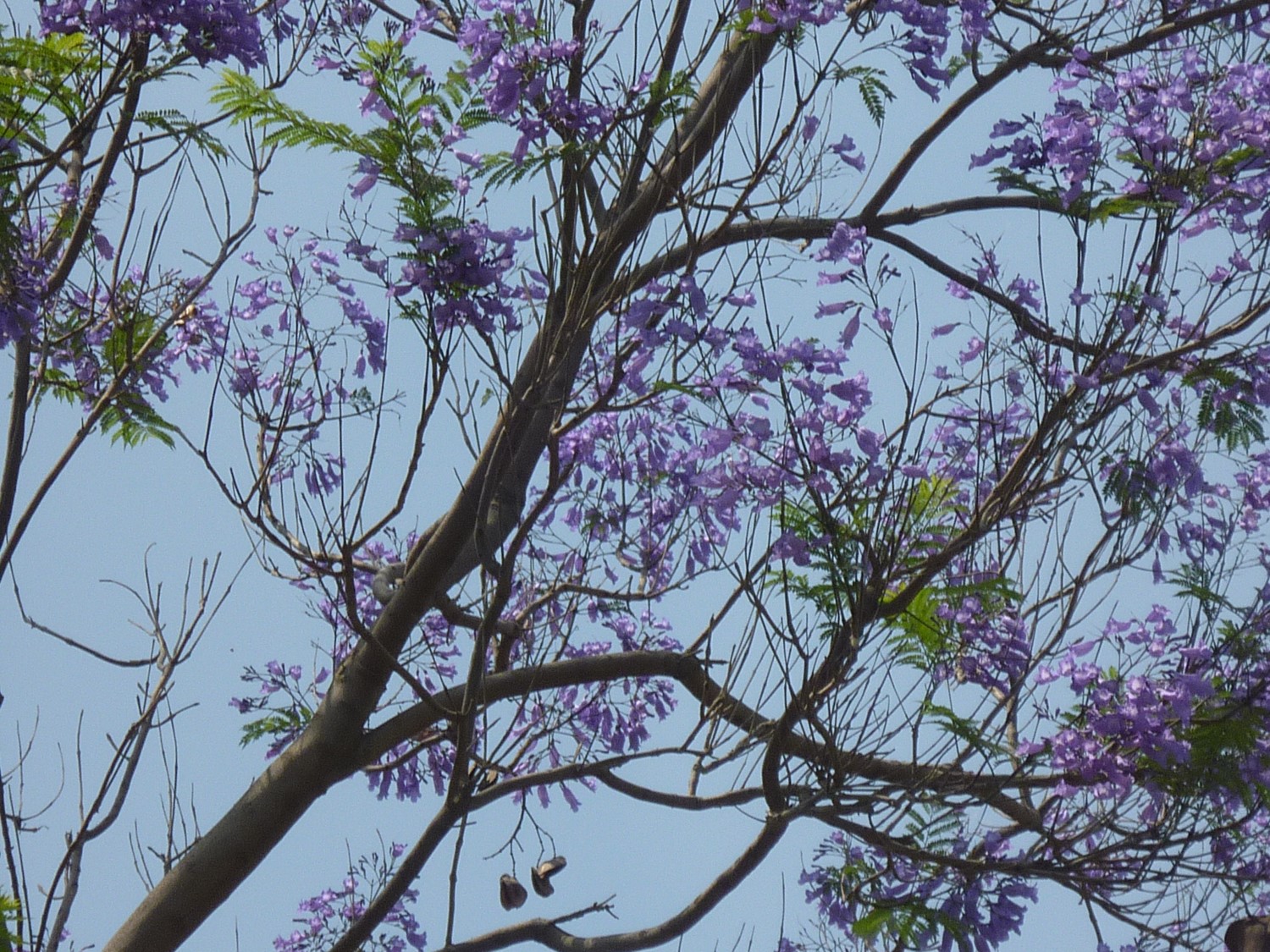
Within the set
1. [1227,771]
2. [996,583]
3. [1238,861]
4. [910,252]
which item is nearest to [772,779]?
[996,583]

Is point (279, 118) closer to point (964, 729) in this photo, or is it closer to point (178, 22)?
point (178, 22)

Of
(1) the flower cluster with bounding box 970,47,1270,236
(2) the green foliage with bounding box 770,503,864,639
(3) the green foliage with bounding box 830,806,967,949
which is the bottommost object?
(3) the green foliage with bounding box 830,806,967,949

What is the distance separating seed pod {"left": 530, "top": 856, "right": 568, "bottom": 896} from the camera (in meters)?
3.48

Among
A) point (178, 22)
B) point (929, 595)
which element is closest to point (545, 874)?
point (929, 595)

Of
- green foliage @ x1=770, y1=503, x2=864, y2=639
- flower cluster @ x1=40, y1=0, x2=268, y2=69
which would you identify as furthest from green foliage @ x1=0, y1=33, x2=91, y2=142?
green foliage @ x1=770, y1=503, x2=864, y2=639

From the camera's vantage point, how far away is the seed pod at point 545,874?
3.48 m

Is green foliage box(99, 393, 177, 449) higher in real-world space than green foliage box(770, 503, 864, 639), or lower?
higher

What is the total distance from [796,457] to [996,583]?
706 mm

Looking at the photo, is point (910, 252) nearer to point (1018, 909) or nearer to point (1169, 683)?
point (1169, 683)

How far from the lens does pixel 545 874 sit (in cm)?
351

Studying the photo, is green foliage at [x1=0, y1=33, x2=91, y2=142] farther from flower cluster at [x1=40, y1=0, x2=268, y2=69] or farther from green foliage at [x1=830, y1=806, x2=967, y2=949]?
green foliage at [x1=830, y1=806, x2=967, y2=949]

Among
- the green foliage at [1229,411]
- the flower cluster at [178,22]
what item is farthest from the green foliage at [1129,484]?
the flower cluster at [178,22]

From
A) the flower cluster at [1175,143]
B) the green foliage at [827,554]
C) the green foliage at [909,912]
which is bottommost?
the green foliage at [909,912]

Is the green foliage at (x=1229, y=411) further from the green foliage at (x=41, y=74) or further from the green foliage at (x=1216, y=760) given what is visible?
the green foliage at (x=41, y=74)
